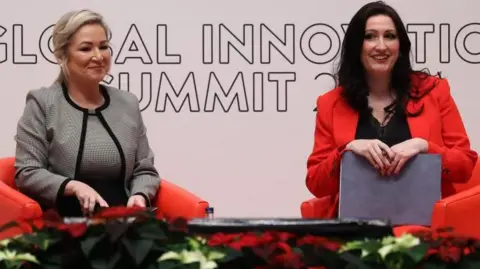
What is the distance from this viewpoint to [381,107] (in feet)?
13.6

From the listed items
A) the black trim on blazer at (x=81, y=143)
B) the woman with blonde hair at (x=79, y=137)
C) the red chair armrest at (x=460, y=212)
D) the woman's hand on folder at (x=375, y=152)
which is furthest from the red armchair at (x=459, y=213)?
the black trim on blazer at (x=81, y=143)

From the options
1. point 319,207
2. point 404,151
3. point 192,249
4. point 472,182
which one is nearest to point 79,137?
point 319,207

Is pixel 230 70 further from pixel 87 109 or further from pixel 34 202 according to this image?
pixel 34 202

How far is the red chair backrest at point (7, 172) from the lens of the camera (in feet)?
13.9

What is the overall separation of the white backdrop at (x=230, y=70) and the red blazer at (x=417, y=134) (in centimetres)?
104

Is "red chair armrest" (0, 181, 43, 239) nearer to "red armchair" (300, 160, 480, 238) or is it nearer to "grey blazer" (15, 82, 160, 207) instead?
"grey blazer" (15, 82, 160, 207)

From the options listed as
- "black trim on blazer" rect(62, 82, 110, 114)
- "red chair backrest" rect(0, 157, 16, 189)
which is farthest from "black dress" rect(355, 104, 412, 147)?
"red chair backrest" rect(0, 157, 16, 189)

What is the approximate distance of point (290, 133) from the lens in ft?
17.3

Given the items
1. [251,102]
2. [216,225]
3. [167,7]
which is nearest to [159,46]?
[167,7]

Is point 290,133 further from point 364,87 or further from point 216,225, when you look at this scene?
point 216,225

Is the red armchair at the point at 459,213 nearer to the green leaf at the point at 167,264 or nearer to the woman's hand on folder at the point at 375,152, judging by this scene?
the woman's hand on folder at the point at 375,152

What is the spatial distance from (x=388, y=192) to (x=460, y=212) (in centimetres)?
28

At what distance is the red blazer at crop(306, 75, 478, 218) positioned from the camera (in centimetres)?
398

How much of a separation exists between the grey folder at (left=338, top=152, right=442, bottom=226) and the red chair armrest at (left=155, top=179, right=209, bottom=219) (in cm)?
59
